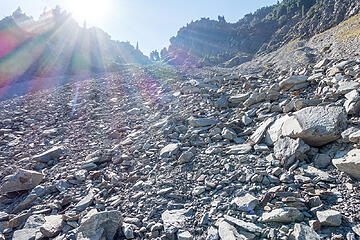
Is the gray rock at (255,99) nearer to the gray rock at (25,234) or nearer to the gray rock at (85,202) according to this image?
the gray rock at (85,202)

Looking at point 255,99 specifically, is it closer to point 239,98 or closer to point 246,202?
point 239,98

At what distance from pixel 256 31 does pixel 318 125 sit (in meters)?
107

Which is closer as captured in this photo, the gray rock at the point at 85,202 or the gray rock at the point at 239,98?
the gray rock at the point at 85,202

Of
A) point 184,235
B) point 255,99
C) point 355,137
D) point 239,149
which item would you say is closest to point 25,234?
point 184,235

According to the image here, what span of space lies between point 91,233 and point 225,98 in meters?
6.20

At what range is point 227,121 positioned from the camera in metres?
6.32

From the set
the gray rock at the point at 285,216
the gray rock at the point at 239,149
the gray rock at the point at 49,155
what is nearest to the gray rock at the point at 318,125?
the gray rock at the point at 239,149

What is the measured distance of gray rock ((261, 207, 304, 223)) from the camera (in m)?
2.70

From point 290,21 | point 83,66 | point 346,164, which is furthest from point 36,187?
point 290,21

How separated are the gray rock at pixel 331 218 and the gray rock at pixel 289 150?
4.01 ft

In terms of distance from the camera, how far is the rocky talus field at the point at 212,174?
289cm

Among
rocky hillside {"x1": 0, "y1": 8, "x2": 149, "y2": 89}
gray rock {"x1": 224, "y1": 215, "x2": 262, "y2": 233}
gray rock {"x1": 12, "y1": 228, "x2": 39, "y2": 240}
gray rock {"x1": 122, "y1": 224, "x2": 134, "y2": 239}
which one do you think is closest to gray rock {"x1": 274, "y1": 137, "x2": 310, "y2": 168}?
gray rock {"x1": 224, "y1": 215, "x2": 262, "y2": 233}

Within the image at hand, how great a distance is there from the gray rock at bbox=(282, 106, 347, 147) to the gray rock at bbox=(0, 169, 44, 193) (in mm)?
6087

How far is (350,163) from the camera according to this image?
10.3ft
